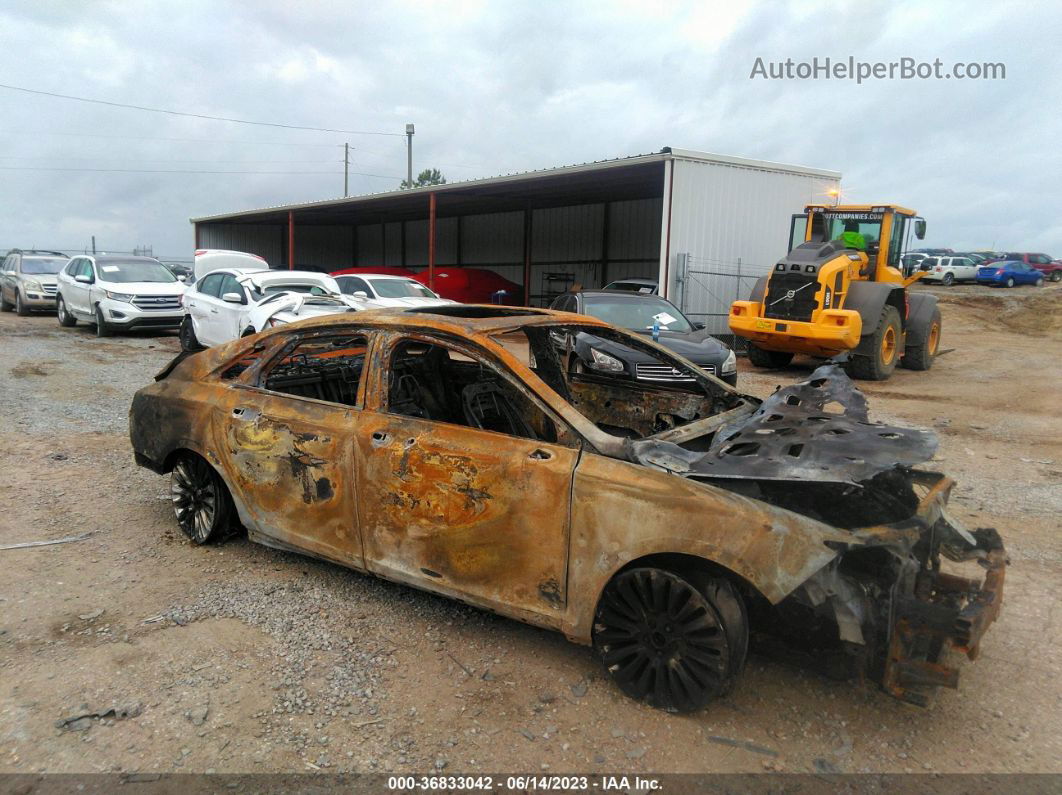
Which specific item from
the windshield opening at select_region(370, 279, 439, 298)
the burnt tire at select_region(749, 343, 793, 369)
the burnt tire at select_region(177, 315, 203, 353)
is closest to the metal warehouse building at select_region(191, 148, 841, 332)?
the burnt tire at select_region(749, 343, 793, 369)

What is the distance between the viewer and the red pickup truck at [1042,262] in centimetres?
3206

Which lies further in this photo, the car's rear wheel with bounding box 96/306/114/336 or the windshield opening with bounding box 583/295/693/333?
the car's rear wheel with bounding box 96/306/114/336

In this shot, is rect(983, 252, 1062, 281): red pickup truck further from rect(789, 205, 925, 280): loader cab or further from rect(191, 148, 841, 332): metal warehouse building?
rect(789, 205, 925, 280): loader cab

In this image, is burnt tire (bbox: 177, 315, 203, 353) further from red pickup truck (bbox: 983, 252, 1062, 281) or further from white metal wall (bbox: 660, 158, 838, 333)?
red pickup truck (bbox: 983, 252, 1062, 281)

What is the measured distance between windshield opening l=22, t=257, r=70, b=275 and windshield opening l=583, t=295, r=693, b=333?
677 inches

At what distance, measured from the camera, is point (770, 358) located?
14.0 meters

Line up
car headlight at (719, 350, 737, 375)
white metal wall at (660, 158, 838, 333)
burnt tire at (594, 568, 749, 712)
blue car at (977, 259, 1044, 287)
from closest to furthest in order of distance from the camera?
burnt tire at (594, 568, 749, 712) < car headlight at (719, 350, 737, 375) < white metal wall at (660, 158, 838, 333) < blue car at (977, 259, 1044, 287)

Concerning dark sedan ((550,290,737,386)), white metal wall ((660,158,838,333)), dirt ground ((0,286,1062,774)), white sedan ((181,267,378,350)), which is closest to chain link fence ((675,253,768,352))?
white metal wall ((660,158,838,333))

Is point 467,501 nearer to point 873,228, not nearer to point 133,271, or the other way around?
point 873,228

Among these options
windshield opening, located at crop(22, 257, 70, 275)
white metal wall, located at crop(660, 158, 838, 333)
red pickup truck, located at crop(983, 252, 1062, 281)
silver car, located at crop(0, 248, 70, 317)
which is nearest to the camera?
white metal wall, located at crop(660, 158, 838, 333)

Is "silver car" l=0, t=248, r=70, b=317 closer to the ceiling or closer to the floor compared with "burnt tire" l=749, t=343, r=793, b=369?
closer to the ceiling

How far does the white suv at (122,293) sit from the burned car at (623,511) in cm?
1232

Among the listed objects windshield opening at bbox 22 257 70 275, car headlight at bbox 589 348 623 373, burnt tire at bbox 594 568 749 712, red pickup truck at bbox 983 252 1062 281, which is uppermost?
red pickup truck at bbox 983 252 1062 281

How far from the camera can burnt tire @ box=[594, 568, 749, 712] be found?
288 centimetres
